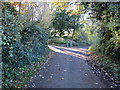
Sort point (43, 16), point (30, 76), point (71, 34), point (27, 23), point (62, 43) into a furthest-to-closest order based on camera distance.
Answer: point (71, 34)
point (62, 43)
point (43, 16)
point (27, 23)
point (30, 76)

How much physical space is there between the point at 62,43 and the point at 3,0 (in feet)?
47.5

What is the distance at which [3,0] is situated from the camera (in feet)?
12.9

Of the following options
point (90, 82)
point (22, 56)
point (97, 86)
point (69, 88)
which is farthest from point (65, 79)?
point (22, 56)

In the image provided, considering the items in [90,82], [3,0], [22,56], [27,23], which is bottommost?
[90,82]

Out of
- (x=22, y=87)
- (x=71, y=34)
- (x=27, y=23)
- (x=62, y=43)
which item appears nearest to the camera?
(x=22, y=87)

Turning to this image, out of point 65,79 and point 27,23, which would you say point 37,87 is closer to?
point 65,79

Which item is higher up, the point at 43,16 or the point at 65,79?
the point at 43,16

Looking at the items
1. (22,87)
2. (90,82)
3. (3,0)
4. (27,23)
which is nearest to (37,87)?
(22,87)

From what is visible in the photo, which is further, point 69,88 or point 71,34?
point 71,34

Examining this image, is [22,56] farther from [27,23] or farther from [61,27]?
[61,27]

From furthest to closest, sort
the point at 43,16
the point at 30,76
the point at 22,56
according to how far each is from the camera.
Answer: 1. the point at 43,16
2. the point at 22,56
3. the point at 30,76

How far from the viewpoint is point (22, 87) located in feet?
9.85

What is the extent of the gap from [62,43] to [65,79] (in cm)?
1444

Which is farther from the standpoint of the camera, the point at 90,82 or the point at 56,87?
the point at 90,82
